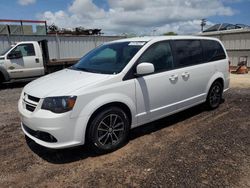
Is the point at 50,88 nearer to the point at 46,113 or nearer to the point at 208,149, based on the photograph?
the point at 46,113

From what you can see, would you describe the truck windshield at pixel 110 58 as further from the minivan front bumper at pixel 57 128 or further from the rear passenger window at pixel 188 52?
the minivan front bumper at pixel 57 128

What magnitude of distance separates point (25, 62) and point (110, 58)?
7.60 metres

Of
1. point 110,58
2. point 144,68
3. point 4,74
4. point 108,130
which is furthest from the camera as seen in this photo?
point 4,74

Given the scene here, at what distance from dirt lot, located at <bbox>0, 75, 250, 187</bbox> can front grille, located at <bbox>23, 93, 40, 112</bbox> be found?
767 millimetres

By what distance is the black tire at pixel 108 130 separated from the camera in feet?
12.9

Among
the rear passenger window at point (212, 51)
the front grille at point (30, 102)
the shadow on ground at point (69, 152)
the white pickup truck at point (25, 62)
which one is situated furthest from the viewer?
the white pickup truck at point (25, 62)

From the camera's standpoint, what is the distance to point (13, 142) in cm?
471

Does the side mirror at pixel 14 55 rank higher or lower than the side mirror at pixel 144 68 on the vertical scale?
higher

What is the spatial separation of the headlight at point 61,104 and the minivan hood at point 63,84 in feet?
0.25

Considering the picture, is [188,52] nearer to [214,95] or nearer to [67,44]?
[214,95]

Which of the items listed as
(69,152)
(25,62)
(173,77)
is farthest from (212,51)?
(25,62)

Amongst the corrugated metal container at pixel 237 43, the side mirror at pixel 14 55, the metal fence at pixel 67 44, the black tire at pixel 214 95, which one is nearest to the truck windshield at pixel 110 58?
the black tire at pixel 214 95

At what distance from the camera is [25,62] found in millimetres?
11305

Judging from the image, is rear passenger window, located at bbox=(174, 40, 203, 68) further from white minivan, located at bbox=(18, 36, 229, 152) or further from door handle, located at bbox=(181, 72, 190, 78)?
door handle, located at bbox=(181, 72, 190, 78)
